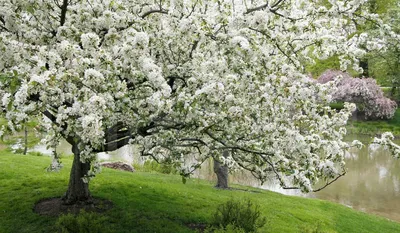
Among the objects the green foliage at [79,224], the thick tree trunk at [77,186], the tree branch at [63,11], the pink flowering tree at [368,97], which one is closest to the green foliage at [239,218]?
the green foliage at [79,224]

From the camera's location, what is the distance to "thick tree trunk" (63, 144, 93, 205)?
10.5 meters

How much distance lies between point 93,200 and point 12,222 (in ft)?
7.63

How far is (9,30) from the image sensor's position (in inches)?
295

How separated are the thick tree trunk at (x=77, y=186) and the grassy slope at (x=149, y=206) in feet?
2.86

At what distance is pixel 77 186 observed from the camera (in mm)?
10703

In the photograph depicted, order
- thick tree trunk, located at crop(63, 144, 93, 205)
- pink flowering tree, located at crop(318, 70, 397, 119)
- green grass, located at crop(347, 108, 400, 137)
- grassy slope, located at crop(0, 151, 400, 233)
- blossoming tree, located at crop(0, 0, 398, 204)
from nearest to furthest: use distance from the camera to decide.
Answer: blossoming tree, located at crop(0, 0, 398, 204)
grassy slope, located at crop(0, 151, 400, 233)
thick tree trunk, located at crop(63, 144, 93, 205)
green grass, located at crop(347, 108, 400, 137)
pink flowering tree, located at crop(318, 70, 397, 119)

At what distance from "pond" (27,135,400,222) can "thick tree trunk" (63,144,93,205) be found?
7641mm

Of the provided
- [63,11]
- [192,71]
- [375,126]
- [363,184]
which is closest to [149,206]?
[192,71]

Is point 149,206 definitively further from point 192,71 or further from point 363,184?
point 363,184

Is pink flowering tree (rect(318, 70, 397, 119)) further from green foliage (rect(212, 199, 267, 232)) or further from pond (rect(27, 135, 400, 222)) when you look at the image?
green foliage (rect(212, 199, 267, 232))

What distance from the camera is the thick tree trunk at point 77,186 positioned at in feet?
34.4

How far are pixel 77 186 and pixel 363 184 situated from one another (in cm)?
1813

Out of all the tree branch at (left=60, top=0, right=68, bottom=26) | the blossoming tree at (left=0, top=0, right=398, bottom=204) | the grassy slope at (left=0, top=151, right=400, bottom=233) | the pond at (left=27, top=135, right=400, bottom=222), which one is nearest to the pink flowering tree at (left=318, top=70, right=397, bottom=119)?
the pond at (left=27, top=135, right=400, bottom=222)

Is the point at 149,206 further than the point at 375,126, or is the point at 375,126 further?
the point at 375,126
